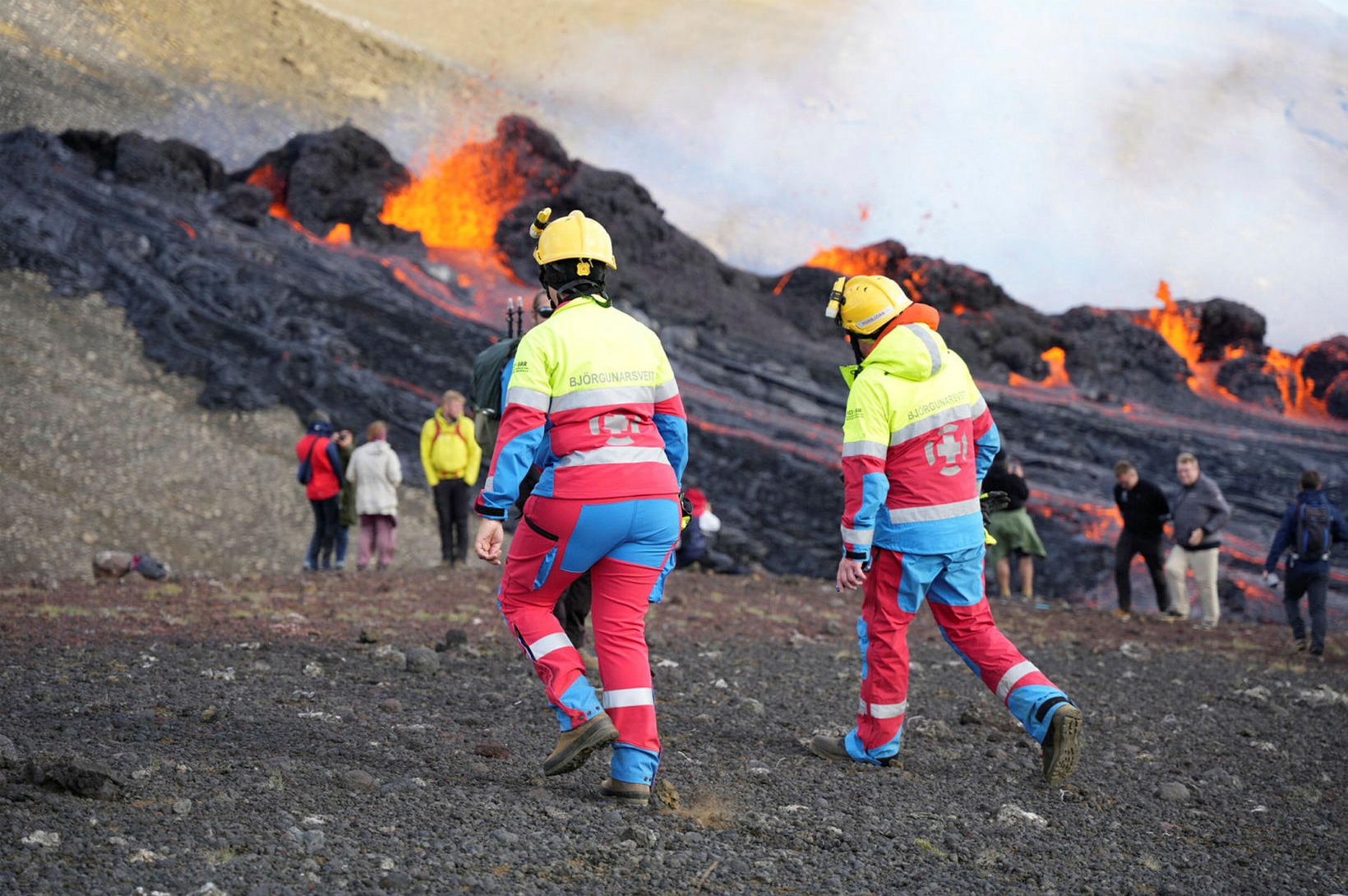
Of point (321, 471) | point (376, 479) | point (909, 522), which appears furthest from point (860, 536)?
point (321, 471)

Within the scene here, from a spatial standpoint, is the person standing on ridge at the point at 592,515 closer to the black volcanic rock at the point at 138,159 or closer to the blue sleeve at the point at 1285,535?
the blue sleeve at the point at 1285,535

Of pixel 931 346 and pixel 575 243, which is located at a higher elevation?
pixel 575 243

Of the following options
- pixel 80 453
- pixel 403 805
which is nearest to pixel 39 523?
pixel 80 453

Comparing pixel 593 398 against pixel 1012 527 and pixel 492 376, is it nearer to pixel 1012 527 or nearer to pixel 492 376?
pixel 492 376

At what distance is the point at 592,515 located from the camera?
3818mm

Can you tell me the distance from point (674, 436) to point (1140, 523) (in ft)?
31.2

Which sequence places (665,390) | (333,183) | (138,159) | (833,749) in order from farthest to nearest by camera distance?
(333,183)
(138,159)
(833,749)
(665,390)

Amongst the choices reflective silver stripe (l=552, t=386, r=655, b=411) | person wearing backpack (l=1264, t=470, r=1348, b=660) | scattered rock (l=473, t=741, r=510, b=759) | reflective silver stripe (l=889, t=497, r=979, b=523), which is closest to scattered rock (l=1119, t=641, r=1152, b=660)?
person wearing backpack (l=1264, t=470, r=1348, b=660)

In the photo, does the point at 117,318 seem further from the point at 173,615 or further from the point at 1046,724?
the point at 1046,724

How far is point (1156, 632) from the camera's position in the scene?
36.9ft

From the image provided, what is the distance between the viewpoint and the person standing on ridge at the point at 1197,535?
1164 centimetres

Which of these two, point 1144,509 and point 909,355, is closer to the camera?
point 909,355

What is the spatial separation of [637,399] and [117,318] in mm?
23330

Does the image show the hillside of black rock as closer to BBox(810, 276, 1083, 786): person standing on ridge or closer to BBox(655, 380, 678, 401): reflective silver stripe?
BBox(810, 276, 1083, 786): person standing on ridge
